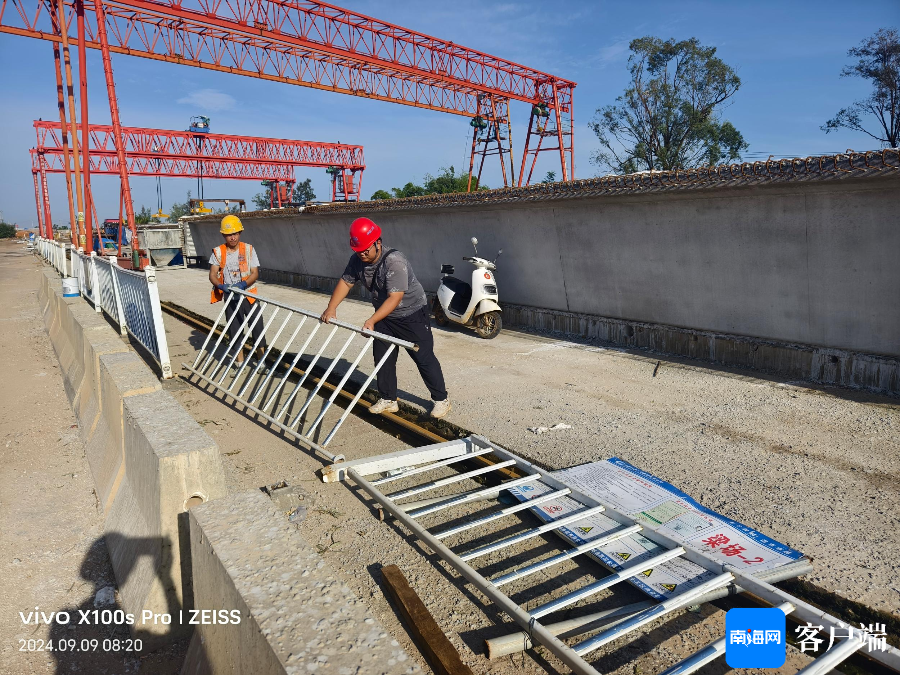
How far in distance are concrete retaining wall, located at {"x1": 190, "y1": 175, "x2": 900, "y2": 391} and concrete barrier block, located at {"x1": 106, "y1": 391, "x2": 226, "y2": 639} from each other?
6.01 m

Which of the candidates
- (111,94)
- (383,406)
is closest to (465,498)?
(383,406)

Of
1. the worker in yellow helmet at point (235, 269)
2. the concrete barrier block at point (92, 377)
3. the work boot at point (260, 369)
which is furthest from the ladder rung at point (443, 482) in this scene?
the worker in yellow helmet at point (235, 269)

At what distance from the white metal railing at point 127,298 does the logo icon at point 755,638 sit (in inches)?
249

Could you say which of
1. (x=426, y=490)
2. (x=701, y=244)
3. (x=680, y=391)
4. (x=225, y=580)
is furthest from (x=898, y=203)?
(x=225, y=580)

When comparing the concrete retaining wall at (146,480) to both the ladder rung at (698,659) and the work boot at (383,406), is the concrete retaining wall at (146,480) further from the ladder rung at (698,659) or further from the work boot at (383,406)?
the ladder rung at (698,659)

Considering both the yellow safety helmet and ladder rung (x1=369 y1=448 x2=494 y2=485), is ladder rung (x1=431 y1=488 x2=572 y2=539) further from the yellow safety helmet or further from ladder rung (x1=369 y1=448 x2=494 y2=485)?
→ the yellow safety helmet

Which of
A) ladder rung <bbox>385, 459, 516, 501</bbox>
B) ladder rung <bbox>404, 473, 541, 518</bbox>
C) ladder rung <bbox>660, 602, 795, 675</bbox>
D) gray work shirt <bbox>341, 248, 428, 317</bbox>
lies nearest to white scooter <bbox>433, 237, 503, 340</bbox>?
gray work shirt <bbox>341, 248, 428, 317</bbox>

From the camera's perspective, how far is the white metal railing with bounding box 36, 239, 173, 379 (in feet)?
22.8

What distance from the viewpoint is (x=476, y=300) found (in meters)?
9.23

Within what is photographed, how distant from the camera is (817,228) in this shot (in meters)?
6.04

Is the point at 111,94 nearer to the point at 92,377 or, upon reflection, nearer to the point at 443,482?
the point at 92,377

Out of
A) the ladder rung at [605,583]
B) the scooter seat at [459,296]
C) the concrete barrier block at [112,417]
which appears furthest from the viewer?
the scooter seat at [459,296]

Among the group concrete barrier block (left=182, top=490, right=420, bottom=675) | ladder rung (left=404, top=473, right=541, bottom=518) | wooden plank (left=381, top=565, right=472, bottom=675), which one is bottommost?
wooden plank (left=381, top=565, right=472, bottom=675)

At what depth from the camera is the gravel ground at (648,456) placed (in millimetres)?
2861
